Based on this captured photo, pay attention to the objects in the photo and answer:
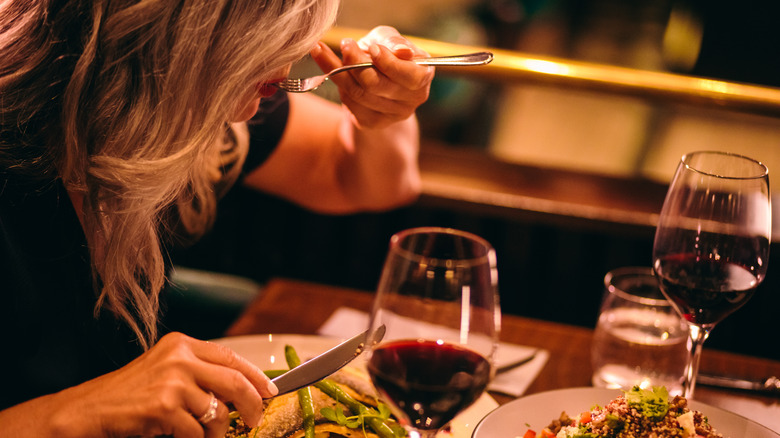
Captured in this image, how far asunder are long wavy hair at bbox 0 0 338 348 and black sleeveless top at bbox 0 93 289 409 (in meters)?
0.04

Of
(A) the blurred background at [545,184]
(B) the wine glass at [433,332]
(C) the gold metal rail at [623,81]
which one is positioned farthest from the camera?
(A) the blurred background at [545,184]

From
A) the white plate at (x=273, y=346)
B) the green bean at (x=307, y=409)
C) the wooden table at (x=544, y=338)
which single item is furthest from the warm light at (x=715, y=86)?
the green bean at (x=307, y=409)

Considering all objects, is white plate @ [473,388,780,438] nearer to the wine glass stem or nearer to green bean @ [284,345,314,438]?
the wine glass stem

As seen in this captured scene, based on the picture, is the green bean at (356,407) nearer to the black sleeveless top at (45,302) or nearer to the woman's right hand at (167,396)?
the woman's right hand at (167,396)

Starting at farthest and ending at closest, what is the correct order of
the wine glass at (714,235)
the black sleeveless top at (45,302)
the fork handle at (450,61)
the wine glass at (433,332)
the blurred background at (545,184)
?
the blurred background at (545,184)
the fork handle at (450,61)
the black sleeveless top at (45,302)
the wine glass at (714,235)
the wine glass at (433,332)

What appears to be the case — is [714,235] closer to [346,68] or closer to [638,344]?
[638,344]

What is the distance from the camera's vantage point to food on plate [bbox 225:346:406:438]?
0.95 metres

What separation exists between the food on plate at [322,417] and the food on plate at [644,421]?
0.78 ft

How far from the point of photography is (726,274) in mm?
924

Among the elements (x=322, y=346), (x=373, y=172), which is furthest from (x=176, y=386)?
(x=373, y=172)

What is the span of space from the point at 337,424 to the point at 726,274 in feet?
1.73

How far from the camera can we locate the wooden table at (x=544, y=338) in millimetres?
1149

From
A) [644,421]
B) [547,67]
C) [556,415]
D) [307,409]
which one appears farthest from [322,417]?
[547,67]

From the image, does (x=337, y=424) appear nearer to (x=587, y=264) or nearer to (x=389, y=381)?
(x=389, y=381)
